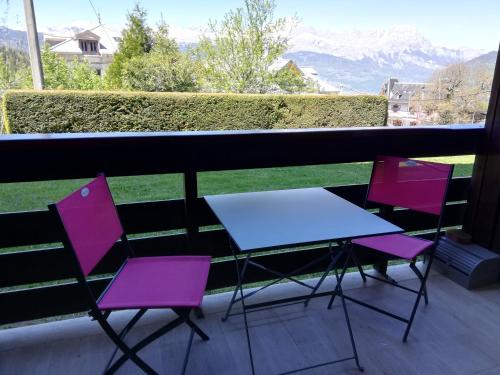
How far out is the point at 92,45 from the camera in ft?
53.0

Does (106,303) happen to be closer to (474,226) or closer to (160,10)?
(474,226)

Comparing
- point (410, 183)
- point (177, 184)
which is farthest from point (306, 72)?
point (410, 183)

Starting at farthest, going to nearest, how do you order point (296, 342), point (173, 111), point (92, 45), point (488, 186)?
point (92, 45), point (173, 111), point (488, 186), point (296, 342)

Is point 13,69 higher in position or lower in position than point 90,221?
higher

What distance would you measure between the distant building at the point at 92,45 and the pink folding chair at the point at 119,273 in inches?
533

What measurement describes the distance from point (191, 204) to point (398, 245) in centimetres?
117

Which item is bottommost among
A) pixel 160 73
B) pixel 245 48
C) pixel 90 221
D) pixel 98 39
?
pixel 90 221

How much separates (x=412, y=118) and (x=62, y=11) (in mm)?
16034

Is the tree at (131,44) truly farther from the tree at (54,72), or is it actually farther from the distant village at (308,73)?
the tree at (54,72)

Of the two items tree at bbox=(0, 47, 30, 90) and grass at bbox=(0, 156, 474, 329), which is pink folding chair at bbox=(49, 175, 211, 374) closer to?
grass at bbox=(0, 156, 474, 329)

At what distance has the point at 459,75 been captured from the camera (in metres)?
7.32

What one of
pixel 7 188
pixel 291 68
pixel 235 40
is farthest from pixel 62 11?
pixel 7 188

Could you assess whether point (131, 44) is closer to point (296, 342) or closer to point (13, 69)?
point (13, 69)

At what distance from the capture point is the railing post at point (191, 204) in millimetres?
1975
